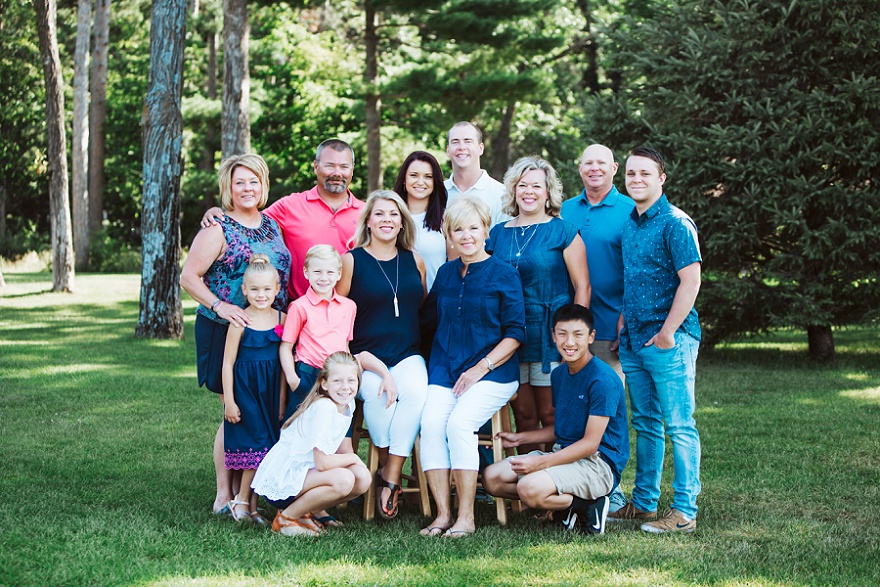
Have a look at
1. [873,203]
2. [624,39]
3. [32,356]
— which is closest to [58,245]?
[32,356]

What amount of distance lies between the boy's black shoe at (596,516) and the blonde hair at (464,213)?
144 centimetres

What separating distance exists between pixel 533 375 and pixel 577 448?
54 centimetres

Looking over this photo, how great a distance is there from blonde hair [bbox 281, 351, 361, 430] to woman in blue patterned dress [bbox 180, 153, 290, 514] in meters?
0.57

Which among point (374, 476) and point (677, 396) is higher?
point (677, 396)

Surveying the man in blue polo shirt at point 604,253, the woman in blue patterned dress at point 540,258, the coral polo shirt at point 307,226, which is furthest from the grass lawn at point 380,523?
the coral polo shirt at point 307,226

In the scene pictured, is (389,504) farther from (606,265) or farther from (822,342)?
(822,342)

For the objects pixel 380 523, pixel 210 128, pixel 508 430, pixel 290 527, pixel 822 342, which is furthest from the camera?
pixel 210 128

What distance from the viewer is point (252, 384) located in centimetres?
480

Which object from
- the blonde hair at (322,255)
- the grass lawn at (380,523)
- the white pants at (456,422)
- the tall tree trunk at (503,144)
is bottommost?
the grass lawn at (380,523)

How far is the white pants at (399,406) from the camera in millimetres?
4766

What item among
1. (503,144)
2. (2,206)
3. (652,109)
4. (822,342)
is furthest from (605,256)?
(2,206)

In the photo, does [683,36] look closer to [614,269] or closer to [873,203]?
[873,203]

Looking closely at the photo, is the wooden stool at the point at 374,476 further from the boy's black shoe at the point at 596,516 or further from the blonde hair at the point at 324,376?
the boy's black shoe at the point at 596,516

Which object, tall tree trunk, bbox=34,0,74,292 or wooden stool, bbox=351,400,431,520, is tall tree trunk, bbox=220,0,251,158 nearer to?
tall tree trunk, bbox=34,0,74,292
